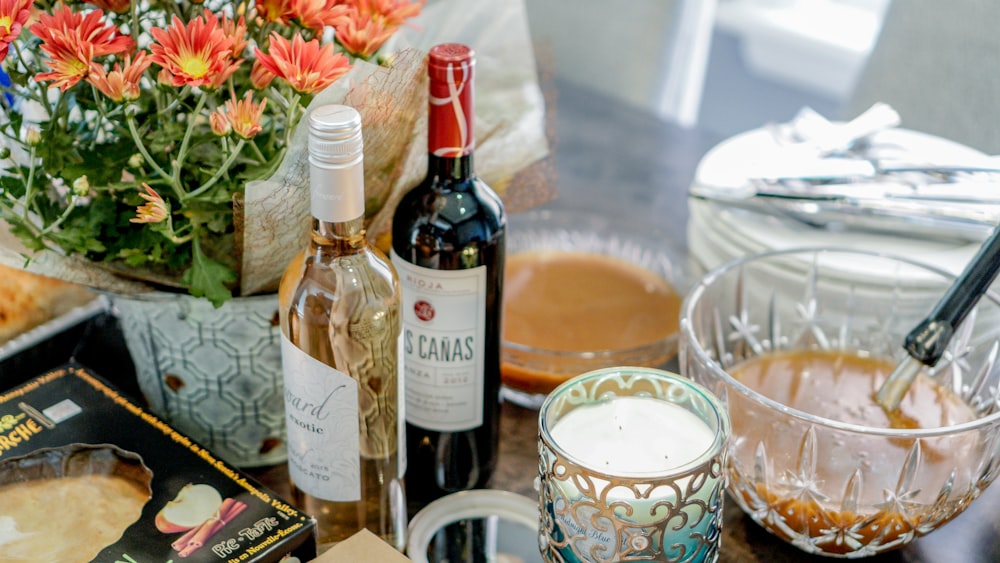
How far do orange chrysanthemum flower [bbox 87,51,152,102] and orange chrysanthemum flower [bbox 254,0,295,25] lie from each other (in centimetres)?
7

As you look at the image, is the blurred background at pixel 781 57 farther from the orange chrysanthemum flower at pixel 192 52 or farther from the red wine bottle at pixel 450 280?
the orange chrysanthemum flower at pixel 192 52

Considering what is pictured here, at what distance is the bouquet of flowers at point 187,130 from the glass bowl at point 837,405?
0.94 feet

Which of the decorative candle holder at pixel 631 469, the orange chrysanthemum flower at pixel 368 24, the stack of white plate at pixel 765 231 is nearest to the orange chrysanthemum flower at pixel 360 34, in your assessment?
the orange chrysanthemum flower at pixel 368 24

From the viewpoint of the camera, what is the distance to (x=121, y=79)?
21.0 inches

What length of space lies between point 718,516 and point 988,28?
0.89 metres

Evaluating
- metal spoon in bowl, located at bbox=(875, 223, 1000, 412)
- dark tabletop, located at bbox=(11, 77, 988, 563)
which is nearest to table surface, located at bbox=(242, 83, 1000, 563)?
dark tabletop, located at bbox=(11, 77, 988, 563)

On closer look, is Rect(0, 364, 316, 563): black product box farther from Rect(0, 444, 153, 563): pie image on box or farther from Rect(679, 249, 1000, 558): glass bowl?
Rect(679, 249, 1000, 558): glass bowl

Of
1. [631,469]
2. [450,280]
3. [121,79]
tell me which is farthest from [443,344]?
[121,79]

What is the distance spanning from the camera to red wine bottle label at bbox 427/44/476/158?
58 cm

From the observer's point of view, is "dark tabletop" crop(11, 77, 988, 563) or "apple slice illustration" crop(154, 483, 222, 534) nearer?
"apple slice illustration" crop(154, 483, 222, 534)

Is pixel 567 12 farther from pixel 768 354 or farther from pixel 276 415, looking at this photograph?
pixel 276 415

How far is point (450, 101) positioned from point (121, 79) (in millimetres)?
183

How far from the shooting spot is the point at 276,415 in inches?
27.6

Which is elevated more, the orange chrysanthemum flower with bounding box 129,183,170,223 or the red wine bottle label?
the red wine bottle label
